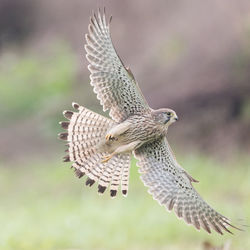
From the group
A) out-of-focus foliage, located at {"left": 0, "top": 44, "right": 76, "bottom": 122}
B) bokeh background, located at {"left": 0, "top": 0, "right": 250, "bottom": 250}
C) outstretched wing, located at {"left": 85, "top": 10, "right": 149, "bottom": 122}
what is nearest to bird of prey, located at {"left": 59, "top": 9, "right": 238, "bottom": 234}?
outstretched wing, located at {"left": 85, "top": 10, "right": 149, "bottom": 122}

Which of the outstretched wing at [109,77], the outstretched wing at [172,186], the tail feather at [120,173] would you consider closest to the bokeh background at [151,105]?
the outstretched wing at [172,186]

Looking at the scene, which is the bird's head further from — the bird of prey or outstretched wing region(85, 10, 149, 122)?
outstretched wing region(85, 10, 149, 122)

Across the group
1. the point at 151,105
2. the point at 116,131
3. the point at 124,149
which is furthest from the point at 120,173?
the point at 151,105

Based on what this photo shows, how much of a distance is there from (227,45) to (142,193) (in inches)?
118

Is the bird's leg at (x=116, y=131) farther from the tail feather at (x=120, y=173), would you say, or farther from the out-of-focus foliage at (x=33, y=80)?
the out-of-focus foliage at (x=33, y=80)

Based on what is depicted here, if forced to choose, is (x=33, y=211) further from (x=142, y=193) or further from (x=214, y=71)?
(x=214, y=71)

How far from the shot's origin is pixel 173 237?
8695 millimetres

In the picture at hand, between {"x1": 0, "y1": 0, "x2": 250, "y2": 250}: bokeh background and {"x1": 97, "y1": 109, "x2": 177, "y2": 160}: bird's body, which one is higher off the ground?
{"x1": 0, "y1": 0, "x2": 250, "y2": 250}: bokeh background

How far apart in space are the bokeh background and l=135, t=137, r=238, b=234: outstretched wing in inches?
12.7

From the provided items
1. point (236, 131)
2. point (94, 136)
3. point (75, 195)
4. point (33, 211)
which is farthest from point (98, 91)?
point (236, 131)

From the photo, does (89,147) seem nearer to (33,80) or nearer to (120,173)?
(120,173)

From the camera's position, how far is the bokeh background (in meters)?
8.83

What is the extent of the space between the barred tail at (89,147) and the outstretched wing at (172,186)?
0.23 m

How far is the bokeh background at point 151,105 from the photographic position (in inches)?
348
